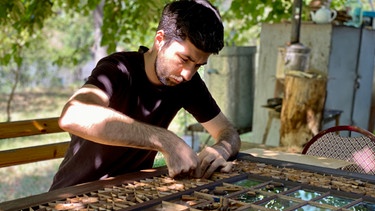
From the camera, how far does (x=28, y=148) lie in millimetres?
3383

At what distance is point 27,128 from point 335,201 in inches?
86.0

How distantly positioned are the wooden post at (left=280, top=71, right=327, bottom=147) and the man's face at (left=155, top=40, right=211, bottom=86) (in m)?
3.30

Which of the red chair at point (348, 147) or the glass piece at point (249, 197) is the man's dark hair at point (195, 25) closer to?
the glass piece at point (249, 197)

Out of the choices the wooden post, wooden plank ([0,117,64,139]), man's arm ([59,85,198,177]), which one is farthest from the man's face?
the wooden post

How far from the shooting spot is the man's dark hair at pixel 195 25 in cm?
219

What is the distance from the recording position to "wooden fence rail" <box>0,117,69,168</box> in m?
3.21

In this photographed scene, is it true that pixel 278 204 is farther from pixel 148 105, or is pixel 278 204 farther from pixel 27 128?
pixel 27 128

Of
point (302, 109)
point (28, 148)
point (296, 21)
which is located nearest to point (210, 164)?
point (28, 148)

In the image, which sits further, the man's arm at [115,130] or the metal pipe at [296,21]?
the metal pipe at [296,21]

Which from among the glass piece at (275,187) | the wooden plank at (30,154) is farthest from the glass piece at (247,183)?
the wooden plank at (30,154)

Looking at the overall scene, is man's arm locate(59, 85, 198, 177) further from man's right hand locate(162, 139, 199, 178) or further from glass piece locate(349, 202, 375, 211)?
glass piece locate(349, 202, 375, 211)

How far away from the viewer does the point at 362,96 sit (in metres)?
7.62

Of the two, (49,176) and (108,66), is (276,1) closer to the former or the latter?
(49,176)

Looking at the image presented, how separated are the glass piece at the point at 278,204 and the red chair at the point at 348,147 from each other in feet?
3.88
